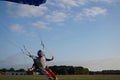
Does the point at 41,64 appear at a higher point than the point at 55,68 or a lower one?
lower

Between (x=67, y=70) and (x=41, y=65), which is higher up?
(x=67, y=70)

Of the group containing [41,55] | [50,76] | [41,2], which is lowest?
[50,76]

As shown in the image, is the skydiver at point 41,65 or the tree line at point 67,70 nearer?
the skydiver at point 41,65

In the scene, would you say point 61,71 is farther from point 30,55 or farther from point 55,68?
point 30,55

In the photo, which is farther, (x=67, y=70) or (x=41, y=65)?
(x=67, y=70)

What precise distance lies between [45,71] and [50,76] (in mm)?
342

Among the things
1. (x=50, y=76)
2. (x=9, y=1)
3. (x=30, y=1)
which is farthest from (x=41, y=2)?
(x=50, y=76)

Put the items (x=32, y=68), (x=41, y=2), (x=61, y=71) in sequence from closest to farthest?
1. (x=32, y=68)
2. (x=41, y=2)
3. (x=61, y=71)

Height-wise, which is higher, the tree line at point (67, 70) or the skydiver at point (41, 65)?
the tree line at point (67, 70)

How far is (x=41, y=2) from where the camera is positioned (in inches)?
667

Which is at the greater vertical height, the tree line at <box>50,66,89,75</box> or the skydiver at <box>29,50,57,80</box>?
the tree line at <box>50,66,89,75</box>

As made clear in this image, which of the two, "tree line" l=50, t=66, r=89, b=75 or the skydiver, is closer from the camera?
the skydiver

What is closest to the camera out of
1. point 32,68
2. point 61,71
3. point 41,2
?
point 32,68

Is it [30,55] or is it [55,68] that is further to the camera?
[55,68]
